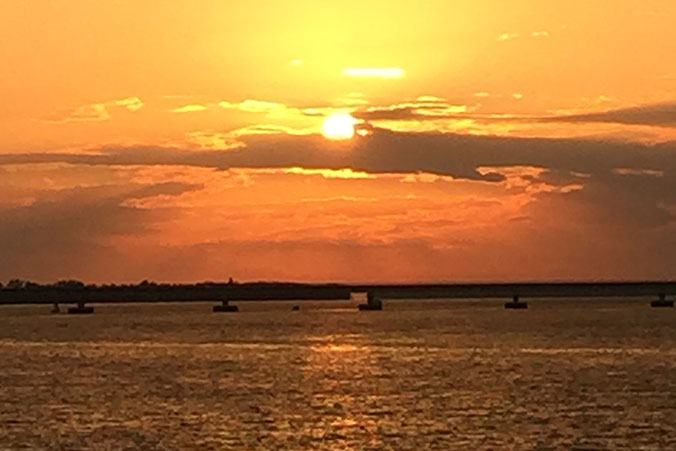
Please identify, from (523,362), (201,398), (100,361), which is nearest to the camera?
(201,398)

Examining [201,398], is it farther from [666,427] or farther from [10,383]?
[666,427]

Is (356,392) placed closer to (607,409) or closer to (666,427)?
(607,409)

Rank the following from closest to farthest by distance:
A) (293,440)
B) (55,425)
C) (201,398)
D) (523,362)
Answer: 1. (293,440)
2. (55,425)
3. (201,398)
4. (523,362)

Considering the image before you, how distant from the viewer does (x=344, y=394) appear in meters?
81.9

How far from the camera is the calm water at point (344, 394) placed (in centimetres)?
6059

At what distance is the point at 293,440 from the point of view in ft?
195

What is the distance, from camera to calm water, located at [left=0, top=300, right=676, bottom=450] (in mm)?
60594

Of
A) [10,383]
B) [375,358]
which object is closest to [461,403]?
[10,383]

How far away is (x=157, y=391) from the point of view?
85.6 meters

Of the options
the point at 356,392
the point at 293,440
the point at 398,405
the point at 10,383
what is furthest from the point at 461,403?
the point at 10,383

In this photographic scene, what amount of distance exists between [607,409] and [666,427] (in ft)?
27.4

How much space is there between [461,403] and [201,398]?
1376 cm

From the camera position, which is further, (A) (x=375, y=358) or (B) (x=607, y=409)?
(A) (x=375, y=358)

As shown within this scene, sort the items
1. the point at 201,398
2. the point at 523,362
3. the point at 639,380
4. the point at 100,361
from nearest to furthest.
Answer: the point at 201,398, the point at 639,380, the point at 523,362, the point at 100,361
